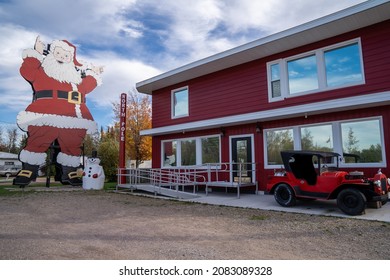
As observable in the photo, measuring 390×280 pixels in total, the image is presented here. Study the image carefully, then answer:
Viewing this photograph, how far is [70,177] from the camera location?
15.7 m

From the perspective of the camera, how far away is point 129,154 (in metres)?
23.9

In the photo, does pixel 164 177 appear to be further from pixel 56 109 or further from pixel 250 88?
pixel 56 109

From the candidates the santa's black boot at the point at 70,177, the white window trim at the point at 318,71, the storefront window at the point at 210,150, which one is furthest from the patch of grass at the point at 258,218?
the santa's black boot at the point at 70,177

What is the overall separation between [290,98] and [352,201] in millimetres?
5013

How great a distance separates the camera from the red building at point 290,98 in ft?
29.5

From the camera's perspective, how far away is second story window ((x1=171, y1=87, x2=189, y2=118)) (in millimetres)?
14677

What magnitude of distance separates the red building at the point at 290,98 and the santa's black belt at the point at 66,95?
458 centimetres

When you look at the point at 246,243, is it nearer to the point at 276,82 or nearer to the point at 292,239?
the point at 292,239

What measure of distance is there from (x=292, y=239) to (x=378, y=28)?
7839mm

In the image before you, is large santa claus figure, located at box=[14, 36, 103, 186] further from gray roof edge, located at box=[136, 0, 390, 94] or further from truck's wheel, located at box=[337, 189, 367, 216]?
truck's wheel, located at box=[337, 189, 367, 216]

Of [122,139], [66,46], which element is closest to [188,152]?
[122,139]

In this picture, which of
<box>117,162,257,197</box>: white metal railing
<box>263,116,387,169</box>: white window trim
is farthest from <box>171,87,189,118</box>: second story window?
<box>263,116,387,169</box>: white window trim

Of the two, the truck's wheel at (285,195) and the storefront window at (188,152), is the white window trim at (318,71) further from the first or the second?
the storefront window at (188,152)

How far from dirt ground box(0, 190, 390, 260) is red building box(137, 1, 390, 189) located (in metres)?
3.89
